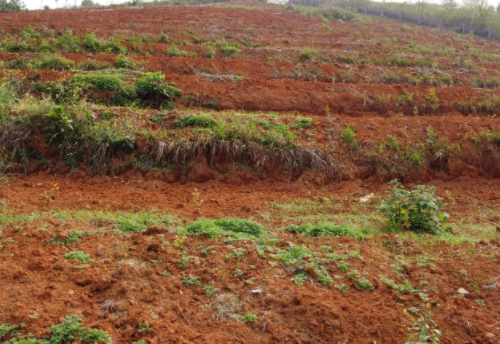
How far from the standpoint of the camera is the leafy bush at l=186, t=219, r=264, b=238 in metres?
5.31

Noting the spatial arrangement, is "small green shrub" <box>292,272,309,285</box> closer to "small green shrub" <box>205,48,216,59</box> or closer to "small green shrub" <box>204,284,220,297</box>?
"small green shrub" <box>204,284,220,297</box>

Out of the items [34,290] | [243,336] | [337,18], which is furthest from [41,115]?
[337,18]

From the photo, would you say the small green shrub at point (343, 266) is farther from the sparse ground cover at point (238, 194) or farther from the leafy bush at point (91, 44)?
the leafy bush at point (91, 44)

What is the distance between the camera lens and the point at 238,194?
7523mm

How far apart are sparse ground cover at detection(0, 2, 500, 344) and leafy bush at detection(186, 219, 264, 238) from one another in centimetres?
3

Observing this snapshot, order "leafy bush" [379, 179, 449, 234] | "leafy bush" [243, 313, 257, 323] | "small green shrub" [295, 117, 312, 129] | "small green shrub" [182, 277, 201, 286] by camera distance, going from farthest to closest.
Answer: "small green shrub" [295, 117, 312, 129]
"leafy bush" [379, 179, 449, 234]
"small green shrub" [182, 277, 201, 286]
"leafy bush" [243, 313, 257, 323]

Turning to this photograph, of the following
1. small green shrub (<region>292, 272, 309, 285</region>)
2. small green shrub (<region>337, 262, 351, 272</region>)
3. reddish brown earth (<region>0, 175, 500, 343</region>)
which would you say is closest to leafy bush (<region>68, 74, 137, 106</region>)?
reddish brown earth (<region>0, 175, 500, 343</region>)

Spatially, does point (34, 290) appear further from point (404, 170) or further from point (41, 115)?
point (404, 170)

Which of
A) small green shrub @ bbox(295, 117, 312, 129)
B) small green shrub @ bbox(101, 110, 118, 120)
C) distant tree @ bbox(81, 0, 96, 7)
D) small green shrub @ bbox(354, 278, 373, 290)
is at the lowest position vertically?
small green shrub @ bbox(354, 278, 373, 290)

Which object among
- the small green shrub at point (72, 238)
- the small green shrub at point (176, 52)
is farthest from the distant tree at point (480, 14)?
the small green shrub at point (72, 238)

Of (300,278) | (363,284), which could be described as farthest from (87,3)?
(363,284)

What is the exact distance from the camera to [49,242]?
4633 mm

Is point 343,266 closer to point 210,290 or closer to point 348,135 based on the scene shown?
point 210,290

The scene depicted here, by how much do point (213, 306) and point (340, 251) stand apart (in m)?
1.78
